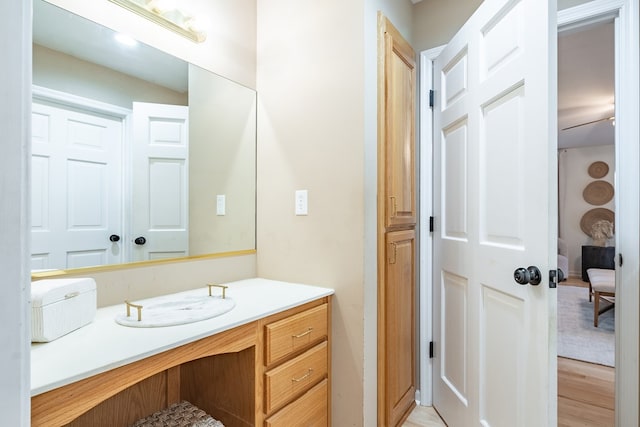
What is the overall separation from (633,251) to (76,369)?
84.3 inches

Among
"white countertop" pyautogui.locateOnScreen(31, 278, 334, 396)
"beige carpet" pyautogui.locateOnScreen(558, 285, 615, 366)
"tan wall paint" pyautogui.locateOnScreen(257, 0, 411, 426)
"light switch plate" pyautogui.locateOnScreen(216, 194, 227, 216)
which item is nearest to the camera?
"white countertop" pyautogui.locateOnScreen(31, 278, 334, 396)

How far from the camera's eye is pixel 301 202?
168cm

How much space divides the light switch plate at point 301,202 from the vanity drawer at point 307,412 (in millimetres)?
807

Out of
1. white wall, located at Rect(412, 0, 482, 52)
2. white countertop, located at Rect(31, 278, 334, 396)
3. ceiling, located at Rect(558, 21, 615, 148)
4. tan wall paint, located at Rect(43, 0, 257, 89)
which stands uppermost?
ceiling, located at Rect(558, 21, 615, 148)

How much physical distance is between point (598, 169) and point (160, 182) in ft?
24.4

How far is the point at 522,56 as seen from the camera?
49.0 inches

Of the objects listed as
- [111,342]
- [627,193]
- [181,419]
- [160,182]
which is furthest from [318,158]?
[627,193]

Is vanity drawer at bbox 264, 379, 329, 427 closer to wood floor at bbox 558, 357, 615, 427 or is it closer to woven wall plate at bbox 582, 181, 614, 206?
wood floor at bbox 558, 357, 615, 427

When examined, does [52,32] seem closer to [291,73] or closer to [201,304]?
[291,73]

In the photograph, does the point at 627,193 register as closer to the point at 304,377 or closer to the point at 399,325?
the point at 399,325

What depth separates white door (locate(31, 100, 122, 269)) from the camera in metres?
1.11

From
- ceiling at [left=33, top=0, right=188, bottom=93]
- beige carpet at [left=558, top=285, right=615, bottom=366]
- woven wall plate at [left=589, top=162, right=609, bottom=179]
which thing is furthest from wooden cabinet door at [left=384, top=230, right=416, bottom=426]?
woven wall plate at [left=589, top=162, right=609, bottom=179]

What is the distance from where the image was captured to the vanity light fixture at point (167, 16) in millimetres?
1318

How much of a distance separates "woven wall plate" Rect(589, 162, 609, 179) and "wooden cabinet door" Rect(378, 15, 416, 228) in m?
Result: 6.05
